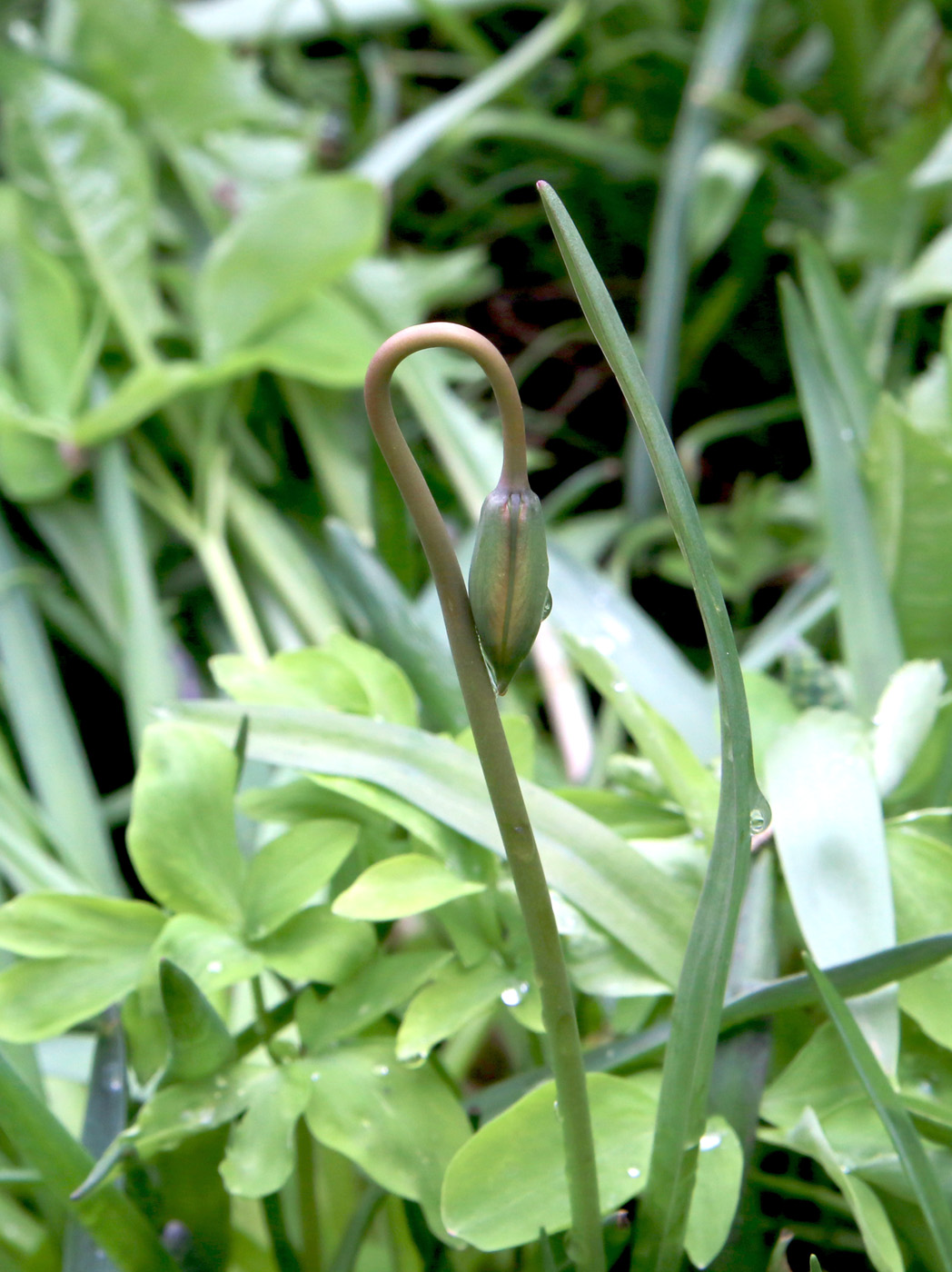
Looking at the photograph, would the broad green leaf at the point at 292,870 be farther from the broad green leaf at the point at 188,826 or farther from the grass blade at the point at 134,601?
the grass blade at the point at 134,601

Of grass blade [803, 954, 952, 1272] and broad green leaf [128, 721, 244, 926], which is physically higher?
broad green leaf [128, 721, 244, 926]

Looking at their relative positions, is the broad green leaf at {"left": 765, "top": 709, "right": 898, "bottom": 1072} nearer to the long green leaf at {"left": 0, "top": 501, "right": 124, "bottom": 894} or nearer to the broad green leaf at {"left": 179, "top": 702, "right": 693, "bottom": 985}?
the broad green leaf at {"left": 179, "top": 702, "right": 693, "bottom": 985}

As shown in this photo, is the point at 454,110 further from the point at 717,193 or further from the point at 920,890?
the point at 920,890

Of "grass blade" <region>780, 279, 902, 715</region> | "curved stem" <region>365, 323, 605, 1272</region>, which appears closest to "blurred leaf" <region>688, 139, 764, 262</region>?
"grass blade" <region>780, 279, 902, 715</region>

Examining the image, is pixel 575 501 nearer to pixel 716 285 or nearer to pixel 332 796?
pixel 716 285

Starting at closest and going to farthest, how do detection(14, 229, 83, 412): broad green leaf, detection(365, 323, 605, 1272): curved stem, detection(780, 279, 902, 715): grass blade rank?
detection(365, 323, 605, 1272): curved stem → detection(780, 279, 902, 715): grass blade → detection(14, 229, 83, 412): broad green leaf

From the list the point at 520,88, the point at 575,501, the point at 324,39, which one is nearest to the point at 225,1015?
the point at 575,501
